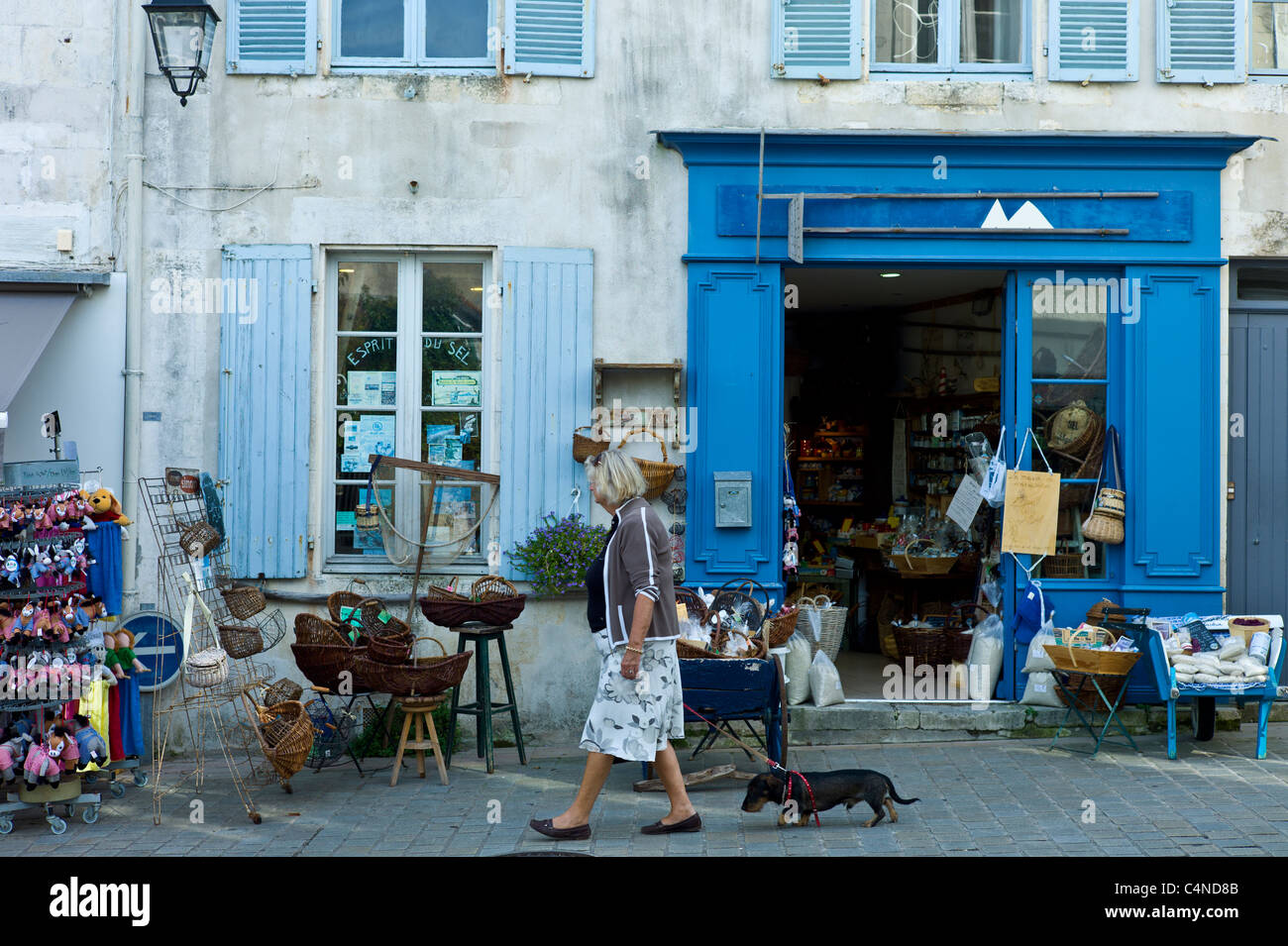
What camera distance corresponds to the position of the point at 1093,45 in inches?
327

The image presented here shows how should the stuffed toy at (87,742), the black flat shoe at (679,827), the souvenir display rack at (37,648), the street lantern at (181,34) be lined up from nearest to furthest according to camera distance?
1. the black flat shoe at (679,827)
2. the souvenir display rack at (37,648)
3. the stuffed toy at (87,742)
4. the street lantern at (181,34)

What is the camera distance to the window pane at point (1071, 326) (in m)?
8.39

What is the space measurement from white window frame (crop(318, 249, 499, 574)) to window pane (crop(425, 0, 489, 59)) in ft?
4.32

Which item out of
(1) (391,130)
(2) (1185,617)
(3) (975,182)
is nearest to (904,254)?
(3) (975,182)

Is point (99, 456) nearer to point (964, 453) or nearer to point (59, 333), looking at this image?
point (59, 333)

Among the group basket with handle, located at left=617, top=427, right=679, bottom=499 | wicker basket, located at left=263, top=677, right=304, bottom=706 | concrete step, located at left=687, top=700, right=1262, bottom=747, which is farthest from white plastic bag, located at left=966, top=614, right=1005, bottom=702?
wicker basket, located at left=263, top=677, right=304, bottom=706

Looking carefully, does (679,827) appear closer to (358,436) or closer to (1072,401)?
(358,436)

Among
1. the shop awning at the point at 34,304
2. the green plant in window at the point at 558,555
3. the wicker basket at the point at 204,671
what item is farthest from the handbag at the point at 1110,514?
the shop awning at the point at 34,304

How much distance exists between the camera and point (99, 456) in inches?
317

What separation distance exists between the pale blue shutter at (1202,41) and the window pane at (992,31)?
0.90 m

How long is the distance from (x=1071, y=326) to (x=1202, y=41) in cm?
201

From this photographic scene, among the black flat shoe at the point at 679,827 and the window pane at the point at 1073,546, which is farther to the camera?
the window pane at the point at 1073,546

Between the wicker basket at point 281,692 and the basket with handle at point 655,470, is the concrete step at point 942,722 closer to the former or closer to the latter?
the basket with handle at point 655,470

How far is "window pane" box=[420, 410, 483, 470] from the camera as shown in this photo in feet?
27.6
